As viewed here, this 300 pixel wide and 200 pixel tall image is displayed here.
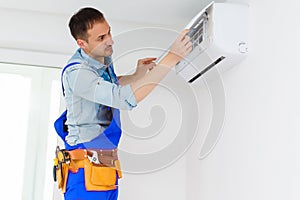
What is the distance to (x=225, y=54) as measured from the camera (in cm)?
202

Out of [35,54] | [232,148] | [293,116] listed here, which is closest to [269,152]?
[293,116]

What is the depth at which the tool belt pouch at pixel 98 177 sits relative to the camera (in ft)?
6.52

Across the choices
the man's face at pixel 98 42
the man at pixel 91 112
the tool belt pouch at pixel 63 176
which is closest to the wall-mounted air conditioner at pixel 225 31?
the man at pixel 91 112

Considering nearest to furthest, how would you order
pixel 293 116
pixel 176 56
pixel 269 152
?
pixel 293 116, pixel 269 152, pixel 176 56

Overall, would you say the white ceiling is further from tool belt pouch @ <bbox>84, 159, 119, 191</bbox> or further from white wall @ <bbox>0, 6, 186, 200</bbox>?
tool belt pouch @ <bbox>84, 159, 119, 191</bbox>

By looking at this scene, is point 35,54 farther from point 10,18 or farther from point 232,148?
point 232,148

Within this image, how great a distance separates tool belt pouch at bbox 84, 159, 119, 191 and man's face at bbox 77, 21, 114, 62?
472mm

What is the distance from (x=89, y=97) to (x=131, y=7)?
87cm

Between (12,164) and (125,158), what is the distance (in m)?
0.85

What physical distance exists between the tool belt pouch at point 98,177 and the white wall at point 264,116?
0.55 meters

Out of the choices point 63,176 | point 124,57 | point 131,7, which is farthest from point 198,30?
point 63,176

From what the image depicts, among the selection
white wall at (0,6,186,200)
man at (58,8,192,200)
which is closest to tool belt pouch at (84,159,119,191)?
man at (58,8,192,200)

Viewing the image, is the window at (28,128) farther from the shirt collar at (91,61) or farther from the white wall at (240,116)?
the shirt collar at (91,61)

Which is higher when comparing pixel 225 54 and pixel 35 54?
pixel 35 54
